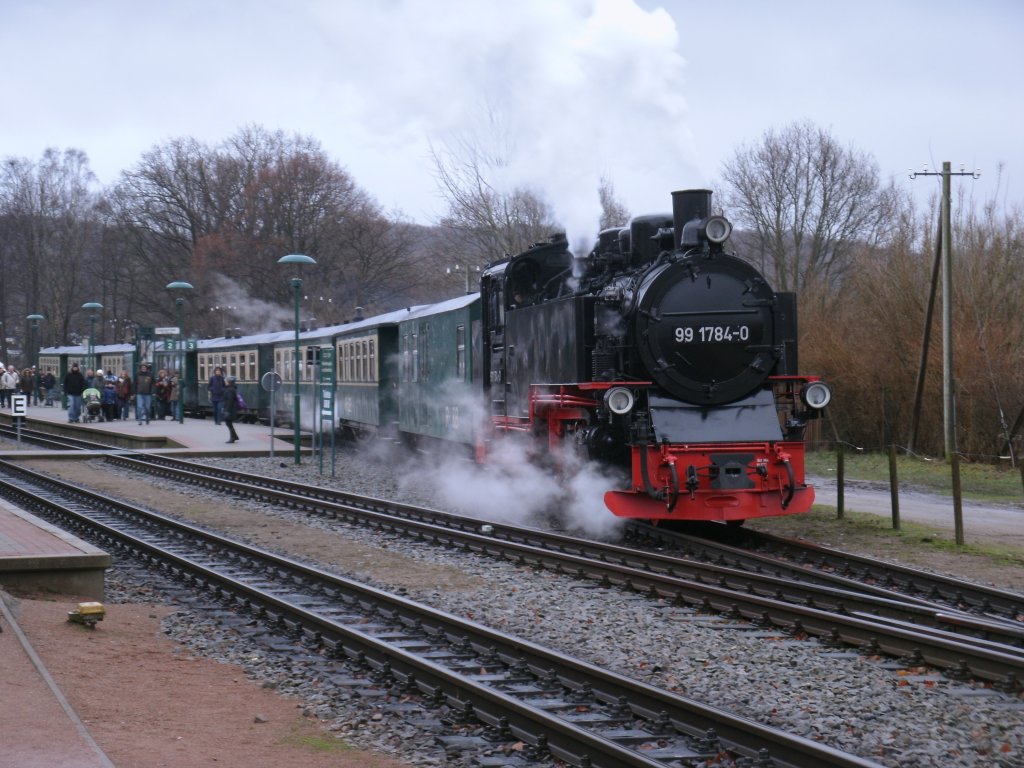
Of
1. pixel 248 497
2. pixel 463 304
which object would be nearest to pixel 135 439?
pixel 248 497

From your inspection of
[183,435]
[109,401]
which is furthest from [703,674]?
[109,401]

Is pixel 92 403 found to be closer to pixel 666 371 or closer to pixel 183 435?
pixel 183 435

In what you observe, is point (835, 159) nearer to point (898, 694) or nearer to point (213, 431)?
point (213, 431)

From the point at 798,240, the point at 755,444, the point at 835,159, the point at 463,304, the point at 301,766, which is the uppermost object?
the point at 835,159

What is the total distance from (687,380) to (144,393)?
2526cm

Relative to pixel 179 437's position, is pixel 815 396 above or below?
above

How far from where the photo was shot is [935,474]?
2091cm

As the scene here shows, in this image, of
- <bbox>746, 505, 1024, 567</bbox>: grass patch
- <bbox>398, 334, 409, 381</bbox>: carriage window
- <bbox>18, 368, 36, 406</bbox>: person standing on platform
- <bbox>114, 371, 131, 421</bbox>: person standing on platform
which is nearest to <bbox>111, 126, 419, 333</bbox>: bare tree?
<bbox>18, 368, 36, 406</bbox>: person standing on platform

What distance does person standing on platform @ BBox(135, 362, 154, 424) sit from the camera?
33406 mm

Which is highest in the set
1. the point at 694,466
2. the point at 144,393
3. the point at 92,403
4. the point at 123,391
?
the point at 123,391

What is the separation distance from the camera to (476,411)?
16375mm

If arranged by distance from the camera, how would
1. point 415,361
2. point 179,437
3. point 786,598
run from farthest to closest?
point 179,437, point 415,361, point 786,598

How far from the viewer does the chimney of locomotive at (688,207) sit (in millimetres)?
11844

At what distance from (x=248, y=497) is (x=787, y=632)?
1163 centimetres
